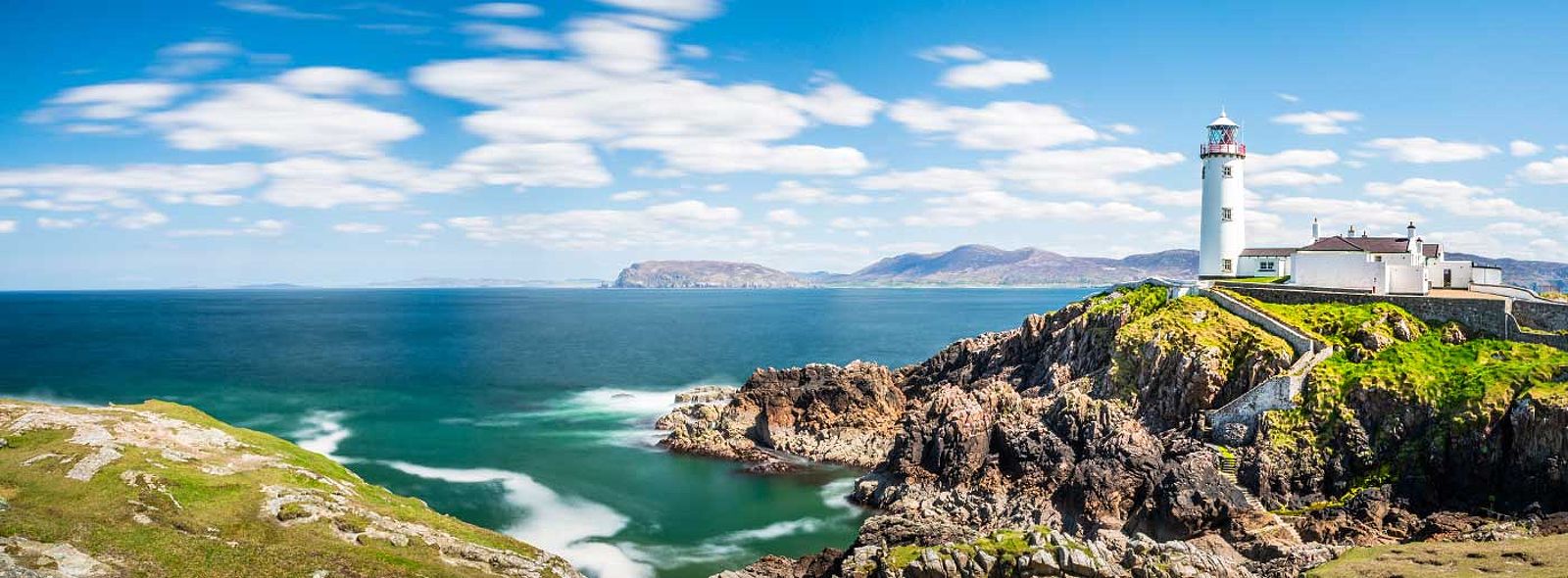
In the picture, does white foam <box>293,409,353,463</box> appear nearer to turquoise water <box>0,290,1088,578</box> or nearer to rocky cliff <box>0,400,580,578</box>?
turquoise water <box>0,290,1088,578</box>

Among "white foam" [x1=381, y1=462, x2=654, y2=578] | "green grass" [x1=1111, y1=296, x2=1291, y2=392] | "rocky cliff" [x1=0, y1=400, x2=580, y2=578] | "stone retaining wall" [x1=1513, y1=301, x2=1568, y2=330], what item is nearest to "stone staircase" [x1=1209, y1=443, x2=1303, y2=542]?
"green grass" [x1=1111, y1=296, x2=1291, y2=392]

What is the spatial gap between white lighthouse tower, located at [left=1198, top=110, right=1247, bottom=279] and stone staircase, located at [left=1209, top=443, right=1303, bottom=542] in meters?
28.5

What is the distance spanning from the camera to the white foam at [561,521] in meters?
40.3

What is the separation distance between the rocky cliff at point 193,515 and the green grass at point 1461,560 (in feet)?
81.1

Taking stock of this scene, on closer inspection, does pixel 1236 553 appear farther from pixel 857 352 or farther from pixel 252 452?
pixel 857 352

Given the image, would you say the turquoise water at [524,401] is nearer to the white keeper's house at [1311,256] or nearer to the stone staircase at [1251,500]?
the stone staircase at [1251,500]

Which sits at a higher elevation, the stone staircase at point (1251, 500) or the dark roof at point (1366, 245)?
the dark roof at point (1366, 245)

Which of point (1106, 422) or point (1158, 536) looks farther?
point (1106, 422)

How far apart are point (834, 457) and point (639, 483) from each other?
11451 mm

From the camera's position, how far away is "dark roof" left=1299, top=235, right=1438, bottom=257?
58.4 m

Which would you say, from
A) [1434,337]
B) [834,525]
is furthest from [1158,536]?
[1434,337]

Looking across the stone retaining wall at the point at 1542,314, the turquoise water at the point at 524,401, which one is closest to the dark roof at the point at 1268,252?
the stone retaining wall at the point at 1542,314

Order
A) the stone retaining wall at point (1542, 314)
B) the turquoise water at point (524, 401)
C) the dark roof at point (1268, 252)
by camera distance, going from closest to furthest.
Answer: the stone retaining wall at point (1542, 314) < the turquoise water at point (524, 401) < the dark roof at point (1268, 252)

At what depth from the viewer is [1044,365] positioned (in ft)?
203
